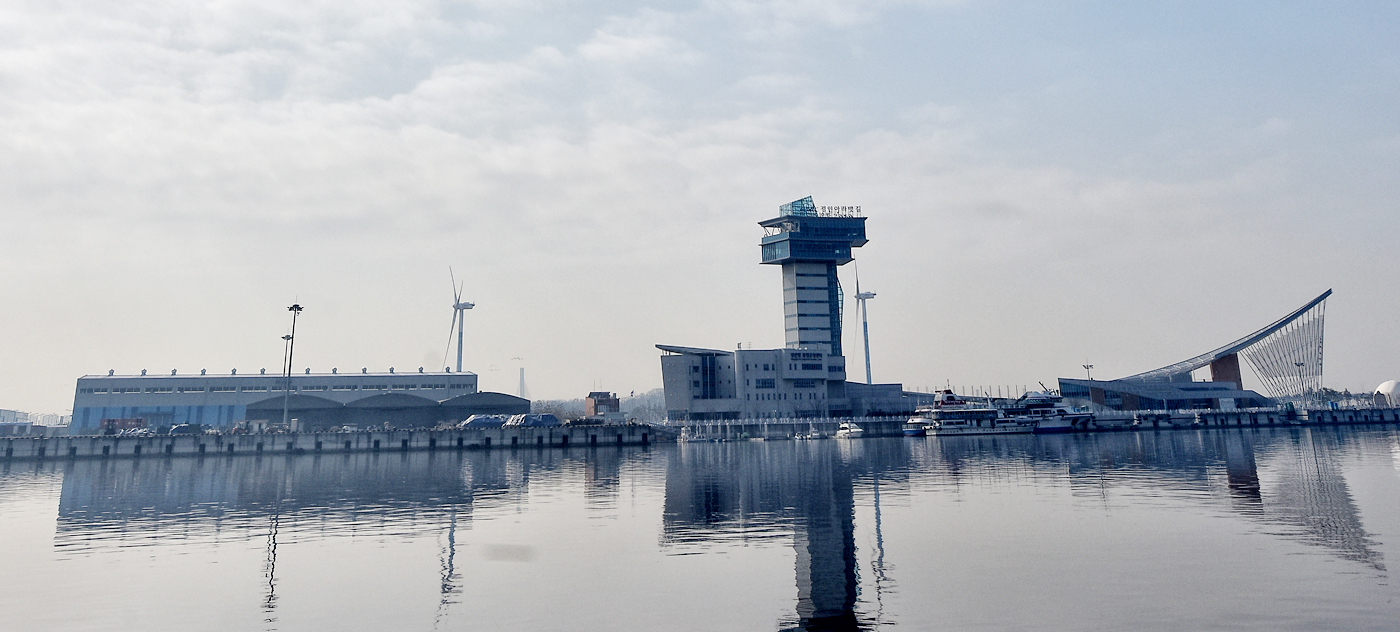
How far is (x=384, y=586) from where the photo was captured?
31000 millimetres

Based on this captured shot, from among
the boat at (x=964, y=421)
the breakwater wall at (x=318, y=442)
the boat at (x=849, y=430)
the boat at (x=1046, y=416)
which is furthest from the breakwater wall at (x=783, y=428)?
the breakwater wall at (x=318, y=442)

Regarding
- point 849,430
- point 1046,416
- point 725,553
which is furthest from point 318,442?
point 1046,416

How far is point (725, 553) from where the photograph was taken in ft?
118

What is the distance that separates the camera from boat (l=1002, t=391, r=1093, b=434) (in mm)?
172500

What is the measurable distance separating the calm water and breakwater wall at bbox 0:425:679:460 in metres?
55.3

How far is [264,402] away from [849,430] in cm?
10696

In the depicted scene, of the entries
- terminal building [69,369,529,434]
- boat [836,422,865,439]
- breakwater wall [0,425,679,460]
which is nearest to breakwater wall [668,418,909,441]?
boat [836,422,865,439]

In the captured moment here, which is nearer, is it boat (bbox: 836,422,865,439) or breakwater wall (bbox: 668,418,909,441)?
boat (bbox: 836,422,865,439)

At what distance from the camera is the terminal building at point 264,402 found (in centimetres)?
15650

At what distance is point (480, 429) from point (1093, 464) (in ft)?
295

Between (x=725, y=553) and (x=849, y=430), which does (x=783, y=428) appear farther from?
(x=725, y=553)

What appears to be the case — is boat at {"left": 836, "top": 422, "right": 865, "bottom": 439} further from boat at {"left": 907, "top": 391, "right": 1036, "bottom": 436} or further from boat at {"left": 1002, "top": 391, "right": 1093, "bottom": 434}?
boat at {"left": 1002, "top": 391, "right": 1093, "bottom": 434}

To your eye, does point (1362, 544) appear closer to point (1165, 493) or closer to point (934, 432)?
point (1165, 493)

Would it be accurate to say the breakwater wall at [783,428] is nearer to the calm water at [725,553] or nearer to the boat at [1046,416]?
the boat at [1046,416]
